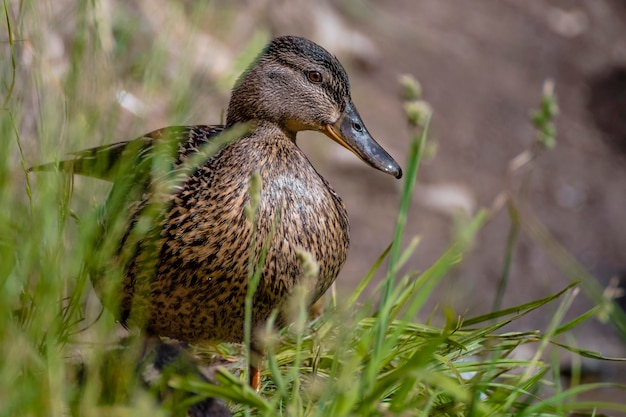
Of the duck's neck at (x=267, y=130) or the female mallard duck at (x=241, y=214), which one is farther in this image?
the duck's neck at (x=267, y=130)

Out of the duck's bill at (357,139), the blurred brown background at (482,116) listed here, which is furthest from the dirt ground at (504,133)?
the duck's bill at (357,139)

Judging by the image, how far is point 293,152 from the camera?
290cm

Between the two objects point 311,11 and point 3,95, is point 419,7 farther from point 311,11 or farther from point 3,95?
point 3,95

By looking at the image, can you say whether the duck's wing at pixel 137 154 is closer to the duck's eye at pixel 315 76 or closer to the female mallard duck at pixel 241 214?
the female mallard duck at pixel 241 214

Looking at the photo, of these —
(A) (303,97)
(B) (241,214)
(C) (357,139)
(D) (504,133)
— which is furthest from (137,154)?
(D) (504,133)

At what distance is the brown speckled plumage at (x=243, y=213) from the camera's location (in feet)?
8.68

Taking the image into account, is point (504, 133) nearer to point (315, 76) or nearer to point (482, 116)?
point (482, 116)

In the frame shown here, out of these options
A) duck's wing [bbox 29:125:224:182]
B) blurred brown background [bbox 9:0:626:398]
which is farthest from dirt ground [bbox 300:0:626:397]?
duck's wing [bbox 29:125:224:182]

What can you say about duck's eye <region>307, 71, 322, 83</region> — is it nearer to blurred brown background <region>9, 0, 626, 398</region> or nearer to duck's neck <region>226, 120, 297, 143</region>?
duck's neck <region>226, 120, 297, 143</region>

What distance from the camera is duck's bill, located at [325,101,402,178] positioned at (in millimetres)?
3027

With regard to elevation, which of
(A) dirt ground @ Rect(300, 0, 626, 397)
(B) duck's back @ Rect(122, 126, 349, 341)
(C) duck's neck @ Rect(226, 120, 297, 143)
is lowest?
(A) dirt ground @ Rect(300, 0, 626, 397)

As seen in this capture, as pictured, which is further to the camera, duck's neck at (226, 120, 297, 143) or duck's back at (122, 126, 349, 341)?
duck's neck at (226, 120, 297, 143)

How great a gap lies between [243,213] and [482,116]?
615 cm

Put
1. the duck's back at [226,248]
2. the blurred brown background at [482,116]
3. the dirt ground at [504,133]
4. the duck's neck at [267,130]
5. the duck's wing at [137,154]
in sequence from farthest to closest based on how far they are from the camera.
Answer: the dirt ground at [504,133]
the blurred brown background at [482,116]
the duck's neck at [267,130]
the duck's back at [226,248]
the duck's wing at [137,154]
